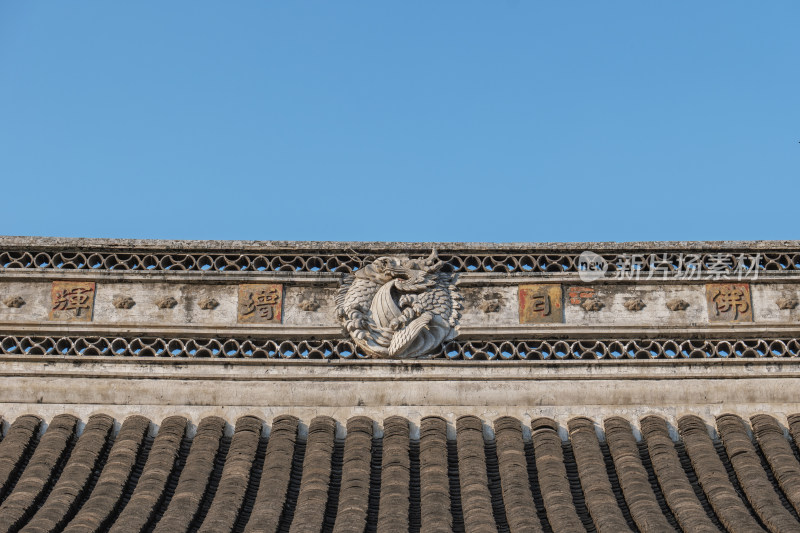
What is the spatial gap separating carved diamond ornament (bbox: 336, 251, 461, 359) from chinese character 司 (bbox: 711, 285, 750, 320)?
2.57m

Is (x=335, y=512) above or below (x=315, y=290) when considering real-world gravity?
below

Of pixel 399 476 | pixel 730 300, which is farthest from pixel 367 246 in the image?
pixel 730 300

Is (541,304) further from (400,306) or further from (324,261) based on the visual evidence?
(324,261)

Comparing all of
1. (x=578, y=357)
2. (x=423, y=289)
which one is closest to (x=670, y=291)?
(x=578, y=357)

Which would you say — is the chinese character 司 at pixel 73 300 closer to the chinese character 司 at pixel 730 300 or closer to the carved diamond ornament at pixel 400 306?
the carved diamond ornament at pixel 400 306

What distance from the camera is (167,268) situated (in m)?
14.9

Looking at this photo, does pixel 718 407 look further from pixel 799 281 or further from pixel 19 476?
pixel 19 476

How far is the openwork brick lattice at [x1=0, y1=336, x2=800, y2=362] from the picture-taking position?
47.1 feet

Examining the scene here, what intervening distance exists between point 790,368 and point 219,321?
5576mm

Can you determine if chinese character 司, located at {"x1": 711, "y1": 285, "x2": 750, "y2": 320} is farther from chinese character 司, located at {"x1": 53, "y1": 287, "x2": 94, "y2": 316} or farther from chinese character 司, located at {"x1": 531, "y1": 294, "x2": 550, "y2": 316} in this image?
chinese character 司, located at {"x1": 53, "y1": 287, "x2": 94, "y2": 316}

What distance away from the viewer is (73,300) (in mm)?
14609

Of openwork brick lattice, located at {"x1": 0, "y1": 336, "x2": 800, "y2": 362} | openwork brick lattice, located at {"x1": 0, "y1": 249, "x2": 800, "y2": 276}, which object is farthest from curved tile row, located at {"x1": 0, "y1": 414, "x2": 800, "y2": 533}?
openwork brick lattice, located at {"x1": 0, "y1": 249, "x2": 800, "y2": 276}

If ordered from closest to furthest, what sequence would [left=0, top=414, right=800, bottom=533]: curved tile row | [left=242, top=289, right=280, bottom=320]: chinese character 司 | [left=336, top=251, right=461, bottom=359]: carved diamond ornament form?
1. [left=0, top=414, right=800, bottom=533]: curved tile row
2. [left=336, top=251, right=461, bottom=359]: carved diamond ornament
3. [left=242, top=289, right=280, bottom=320]: chinese character 司

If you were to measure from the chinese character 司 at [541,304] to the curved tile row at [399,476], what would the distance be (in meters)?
1.26
